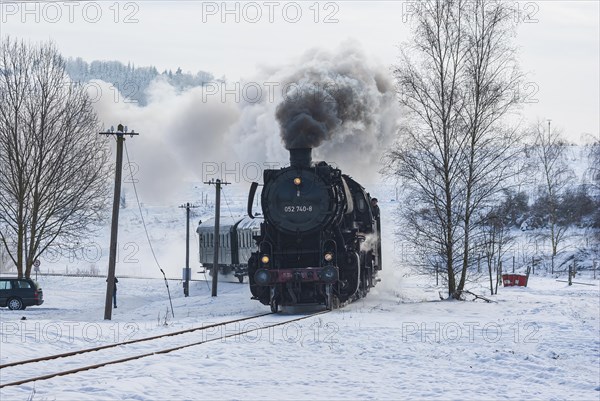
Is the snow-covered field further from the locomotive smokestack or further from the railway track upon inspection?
the locomotive smokestack

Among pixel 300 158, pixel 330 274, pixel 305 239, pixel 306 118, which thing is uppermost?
pixel 306 118

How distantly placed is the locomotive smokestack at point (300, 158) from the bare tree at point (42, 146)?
1350cm

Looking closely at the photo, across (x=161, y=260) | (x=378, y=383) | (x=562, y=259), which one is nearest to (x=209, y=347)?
(x=378, y=383)

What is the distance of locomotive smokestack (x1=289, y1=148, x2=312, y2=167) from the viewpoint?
1873cm

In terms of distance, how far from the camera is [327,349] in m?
12.2

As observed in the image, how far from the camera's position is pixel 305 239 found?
746 inches

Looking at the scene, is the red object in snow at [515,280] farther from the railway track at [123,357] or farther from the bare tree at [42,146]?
the railway track at [123,357]

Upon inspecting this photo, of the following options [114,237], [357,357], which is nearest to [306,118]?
[114,237]

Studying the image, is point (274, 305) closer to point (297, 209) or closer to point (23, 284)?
point (297, 209)

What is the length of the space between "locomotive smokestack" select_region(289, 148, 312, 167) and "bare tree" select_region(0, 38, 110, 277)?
44.3ft

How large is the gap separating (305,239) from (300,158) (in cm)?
212

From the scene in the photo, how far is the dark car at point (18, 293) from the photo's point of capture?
2964cm

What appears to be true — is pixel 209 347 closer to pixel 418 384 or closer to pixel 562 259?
pixel 418 384

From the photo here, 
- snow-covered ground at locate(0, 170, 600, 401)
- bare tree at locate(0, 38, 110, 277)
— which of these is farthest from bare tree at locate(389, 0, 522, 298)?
bare tree at locate(0, 38, 110, 277)
